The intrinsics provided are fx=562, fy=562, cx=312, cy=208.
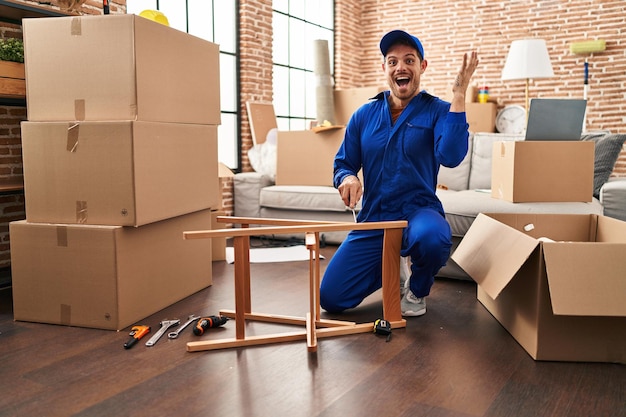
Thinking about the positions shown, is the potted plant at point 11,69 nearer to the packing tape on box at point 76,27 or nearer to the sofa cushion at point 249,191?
the packing tape on box at point 76,27

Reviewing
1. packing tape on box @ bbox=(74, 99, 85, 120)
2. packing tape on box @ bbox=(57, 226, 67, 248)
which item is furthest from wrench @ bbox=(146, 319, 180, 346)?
packing tape on box @ bbox=(74, 99, 85, 120)

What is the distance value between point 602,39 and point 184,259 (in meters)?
5.30

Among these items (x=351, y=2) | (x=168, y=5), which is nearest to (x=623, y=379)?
(x=168, y=5)

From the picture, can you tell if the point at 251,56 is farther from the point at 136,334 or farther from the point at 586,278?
the point at 586,278

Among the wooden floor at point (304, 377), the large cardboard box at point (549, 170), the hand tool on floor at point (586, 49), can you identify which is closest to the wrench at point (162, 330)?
the wooden floor at point (304, 377)

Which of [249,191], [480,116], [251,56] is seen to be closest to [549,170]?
[249,191]

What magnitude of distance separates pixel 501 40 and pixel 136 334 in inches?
225

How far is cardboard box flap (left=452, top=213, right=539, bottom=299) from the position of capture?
1.94 m

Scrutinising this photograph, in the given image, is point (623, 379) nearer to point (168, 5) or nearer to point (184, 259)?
point (184, 259)

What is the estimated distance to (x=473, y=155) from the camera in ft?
13.0

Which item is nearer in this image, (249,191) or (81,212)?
(81,212)

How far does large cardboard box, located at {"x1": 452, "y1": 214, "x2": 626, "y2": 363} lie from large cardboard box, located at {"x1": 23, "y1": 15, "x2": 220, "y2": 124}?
4.87 feet

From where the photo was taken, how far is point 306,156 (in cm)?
433

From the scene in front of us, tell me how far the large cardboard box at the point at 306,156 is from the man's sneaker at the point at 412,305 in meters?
1.98
